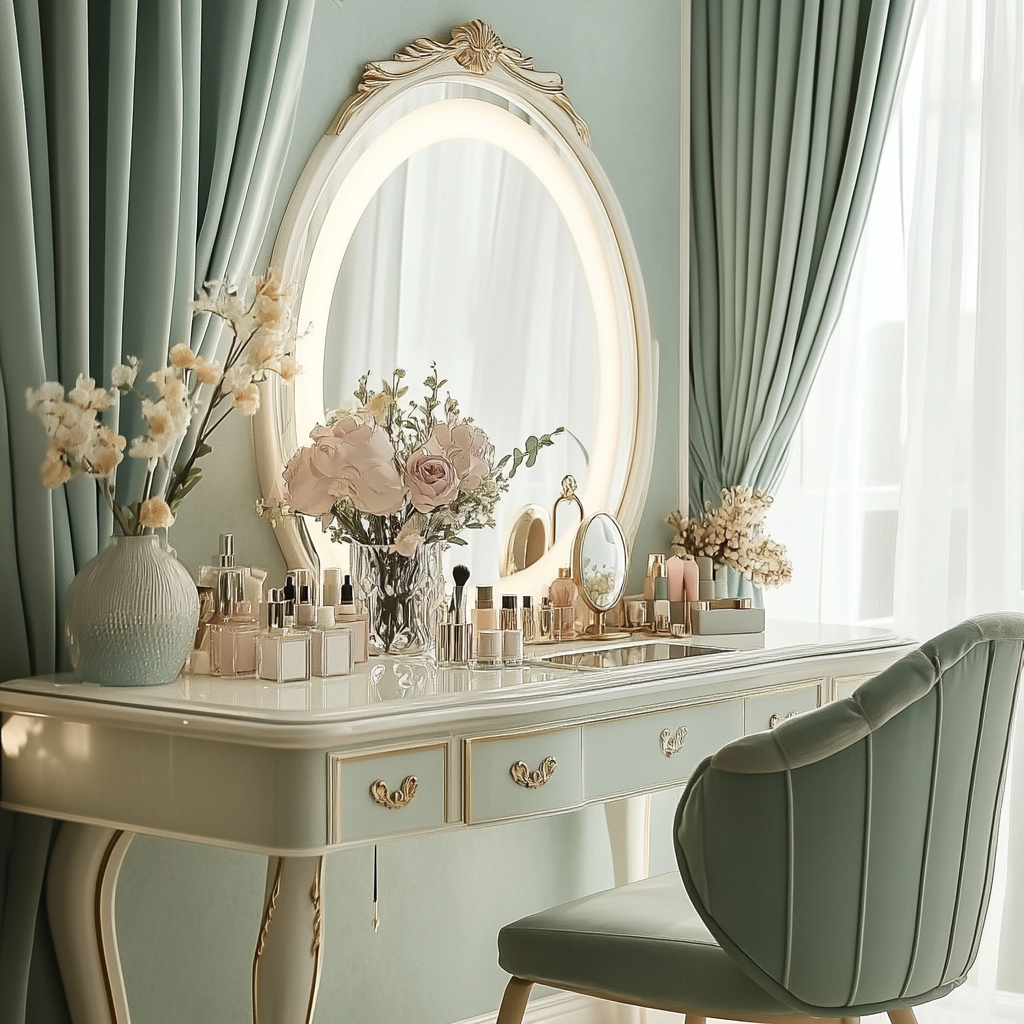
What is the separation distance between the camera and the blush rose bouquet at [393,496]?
2.01 metres

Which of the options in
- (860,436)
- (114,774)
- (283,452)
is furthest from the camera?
(860,436)

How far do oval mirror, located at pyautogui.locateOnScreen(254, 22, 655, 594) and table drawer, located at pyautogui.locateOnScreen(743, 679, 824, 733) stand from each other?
0.54 meters

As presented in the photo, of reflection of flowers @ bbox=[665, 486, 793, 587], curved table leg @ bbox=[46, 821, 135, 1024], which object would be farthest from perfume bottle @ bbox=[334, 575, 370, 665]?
reflection of flowers @ bbox=[665, 486, 793, 587]

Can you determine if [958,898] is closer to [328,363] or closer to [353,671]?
[353,671]

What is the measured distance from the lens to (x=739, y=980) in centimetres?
172

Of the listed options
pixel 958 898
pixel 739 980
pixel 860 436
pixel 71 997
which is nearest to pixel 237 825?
pixel 71 997

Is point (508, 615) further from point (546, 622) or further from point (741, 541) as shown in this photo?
point (741, 541)

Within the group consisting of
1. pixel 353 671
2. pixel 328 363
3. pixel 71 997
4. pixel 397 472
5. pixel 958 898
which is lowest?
pixel 71 997

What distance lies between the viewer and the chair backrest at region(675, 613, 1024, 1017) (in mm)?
1610

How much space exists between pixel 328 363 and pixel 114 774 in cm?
84

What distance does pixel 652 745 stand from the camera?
6.68ft

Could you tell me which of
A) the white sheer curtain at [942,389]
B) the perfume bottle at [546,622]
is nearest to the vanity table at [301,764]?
the perfume bottle at [546,622]

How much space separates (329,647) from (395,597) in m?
0.26

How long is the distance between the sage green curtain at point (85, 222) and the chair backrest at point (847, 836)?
903 millimetres
